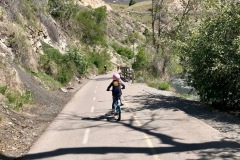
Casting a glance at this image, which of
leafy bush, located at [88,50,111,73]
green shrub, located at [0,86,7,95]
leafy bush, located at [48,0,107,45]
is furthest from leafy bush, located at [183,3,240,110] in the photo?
leafy bush, located at [88,50,111,73]

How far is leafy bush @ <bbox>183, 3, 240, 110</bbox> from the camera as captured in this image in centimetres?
1638

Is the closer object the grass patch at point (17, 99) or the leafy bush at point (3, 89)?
the grass patch at point (17, 99)

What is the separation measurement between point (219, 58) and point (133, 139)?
8.18m

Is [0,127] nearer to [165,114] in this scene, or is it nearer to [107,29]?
[165,114]

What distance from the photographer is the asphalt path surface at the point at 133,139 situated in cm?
913

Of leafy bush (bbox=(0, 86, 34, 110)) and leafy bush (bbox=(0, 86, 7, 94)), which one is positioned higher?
leafy bush (bbox=(0, 86, 7, 94))

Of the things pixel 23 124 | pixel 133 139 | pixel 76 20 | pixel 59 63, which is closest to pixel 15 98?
pixel 23 124

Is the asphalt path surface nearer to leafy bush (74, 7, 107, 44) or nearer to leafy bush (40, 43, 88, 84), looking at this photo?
leafy bush (40, 43, 88, 84)

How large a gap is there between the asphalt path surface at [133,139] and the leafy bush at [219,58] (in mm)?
2751

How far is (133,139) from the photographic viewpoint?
10.9 m

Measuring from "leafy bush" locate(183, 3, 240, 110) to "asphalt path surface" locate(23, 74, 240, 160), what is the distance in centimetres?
275

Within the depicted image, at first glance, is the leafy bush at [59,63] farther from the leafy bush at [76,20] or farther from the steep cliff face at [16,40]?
the leafy bush at [76,20]

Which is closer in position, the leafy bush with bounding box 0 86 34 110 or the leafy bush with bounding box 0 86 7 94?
the leafy bush with bounding box 0 86 34 110

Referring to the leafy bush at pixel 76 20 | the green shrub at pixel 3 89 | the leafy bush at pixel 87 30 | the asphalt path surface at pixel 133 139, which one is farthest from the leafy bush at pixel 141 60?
the asphalt path surface at pixel 133 139
